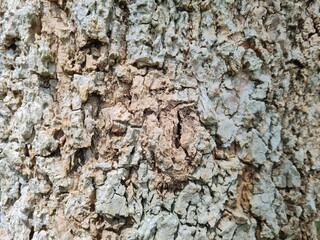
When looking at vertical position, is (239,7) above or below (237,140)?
above

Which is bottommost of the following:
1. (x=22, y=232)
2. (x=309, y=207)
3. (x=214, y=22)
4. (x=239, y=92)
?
(x=22, y=232)

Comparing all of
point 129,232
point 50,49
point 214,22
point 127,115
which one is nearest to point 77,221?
point 129,232

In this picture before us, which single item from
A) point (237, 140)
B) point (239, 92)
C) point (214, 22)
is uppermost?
point (214, 22)

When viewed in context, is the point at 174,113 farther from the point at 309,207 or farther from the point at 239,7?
the point at 309,207

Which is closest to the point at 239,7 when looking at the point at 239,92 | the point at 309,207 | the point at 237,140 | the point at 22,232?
the point at 239,92

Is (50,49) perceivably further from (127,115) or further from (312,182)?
(312,182)

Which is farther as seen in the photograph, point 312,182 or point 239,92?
point 312,182
